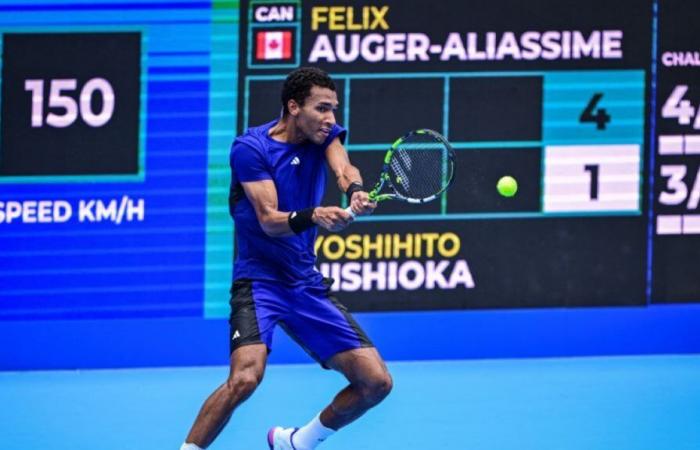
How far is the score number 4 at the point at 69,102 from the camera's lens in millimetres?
8844

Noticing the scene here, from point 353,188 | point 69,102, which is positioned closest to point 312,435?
point 353,188

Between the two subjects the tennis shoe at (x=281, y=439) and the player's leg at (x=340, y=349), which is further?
the tennis shoe at (x=281, y=439)

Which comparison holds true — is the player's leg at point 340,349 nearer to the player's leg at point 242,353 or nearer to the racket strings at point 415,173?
the player's leg at point 242,353

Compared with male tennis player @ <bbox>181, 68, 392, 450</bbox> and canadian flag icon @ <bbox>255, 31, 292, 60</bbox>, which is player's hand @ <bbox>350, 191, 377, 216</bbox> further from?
canadian flag icon @ <bbox>255, 31, 292, 60</bbox>

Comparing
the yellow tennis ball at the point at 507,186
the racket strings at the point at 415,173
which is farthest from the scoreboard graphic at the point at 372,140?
the racket strings at the point at 415,173

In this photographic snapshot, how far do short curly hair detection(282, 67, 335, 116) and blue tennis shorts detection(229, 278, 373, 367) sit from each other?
0.80 meters

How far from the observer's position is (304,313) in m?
6.19

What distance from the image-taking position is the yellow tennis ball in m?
8.85

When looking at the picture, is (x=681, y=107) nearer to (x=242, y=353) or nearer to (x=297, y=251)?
(x=297, y=251)

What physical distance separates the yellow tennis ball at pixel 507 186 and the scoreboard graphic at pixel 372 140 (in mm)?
123

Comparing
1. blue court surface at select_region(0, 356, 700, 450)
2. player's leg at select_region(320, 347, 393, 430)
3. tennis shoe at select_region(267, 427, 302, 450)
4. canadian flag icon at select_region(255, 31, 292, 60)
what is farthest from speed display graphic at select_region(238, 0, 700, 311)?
player's leg at select_region(320, 347, 393, 430)

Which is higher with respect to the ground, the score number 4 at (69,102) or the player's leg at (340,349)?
the score number 4 at (69,102)

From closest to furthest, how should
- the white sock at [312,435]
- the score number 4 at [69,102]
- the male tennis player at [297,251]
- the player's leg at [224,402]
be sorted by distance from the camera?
the player's leg at [224,402], the male tennis player at [297,251], the white sock at [312,435], the score number 4 at [69,102]

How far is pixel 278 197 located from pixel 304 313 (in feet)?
1.73
